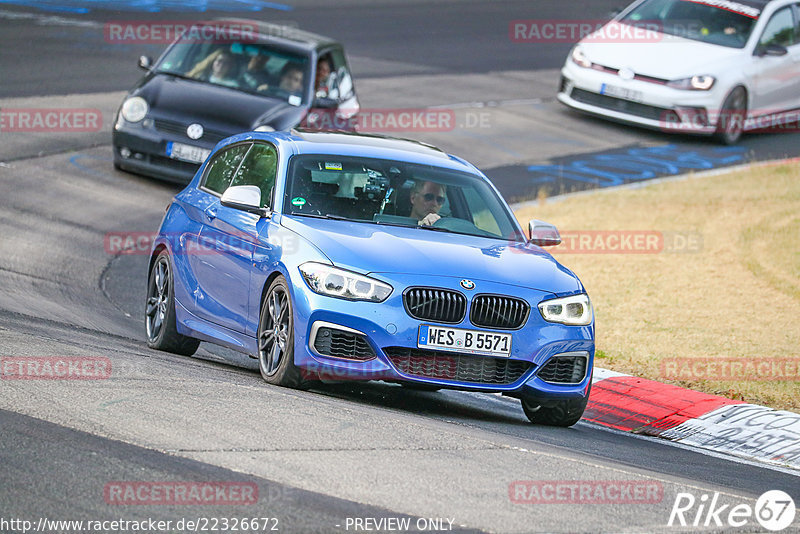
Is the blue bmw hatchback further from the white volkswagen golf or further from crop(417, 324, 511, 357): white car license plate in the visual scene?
the white volkswagen golf

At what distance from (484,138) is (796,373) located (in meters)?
11.3

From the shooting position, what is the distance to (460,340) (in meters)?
8.30

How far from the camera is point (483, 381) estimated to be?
27.7 ft

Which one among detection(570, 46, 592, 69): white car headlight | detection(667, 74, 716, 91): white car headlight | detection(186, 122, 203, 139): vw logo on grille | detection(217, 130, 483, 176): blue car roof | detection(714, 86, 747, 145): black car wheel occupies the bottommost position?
detection(714, 86, 747, 145): black car wheel

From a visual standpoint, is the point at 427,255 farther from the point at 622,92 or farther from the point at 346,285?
the point at 622,92

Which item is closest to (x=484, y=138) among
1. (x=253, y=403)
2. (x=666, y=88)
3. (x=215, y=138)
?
(x=666, y=88)

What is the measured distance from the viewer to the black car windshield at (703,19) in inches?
901

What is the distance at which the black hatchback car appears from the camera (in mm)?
16656

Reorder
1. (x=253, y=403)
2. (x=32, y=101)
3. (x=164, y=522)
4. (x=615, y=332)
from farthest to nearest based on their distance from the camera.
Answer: (x=32, y=101) < (x=615, y=332) < (x=253, y=403) < (x=164, y=522)

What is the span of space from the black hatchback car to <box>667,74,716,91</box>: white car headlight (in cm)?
A: 564

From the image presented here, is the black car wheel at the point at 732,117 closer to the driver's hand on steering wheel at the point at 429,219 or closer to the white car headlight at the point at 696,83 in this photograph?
the white car headlight at the point at 696,83

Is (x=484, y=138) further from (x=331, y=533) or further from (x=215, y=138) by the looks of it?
(x=331, y=533)

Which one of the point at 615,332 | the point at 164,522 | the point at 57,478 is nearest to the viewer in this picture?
the point at 164,522

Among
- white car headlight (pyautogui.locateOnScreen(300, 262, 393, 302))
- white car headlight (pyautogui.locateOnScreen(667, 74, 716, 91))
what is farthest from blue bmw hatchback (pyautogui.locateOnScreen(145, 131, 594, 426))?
white car headlight (pyautogui.locateOnScreen(667, 74, 716, 91))
